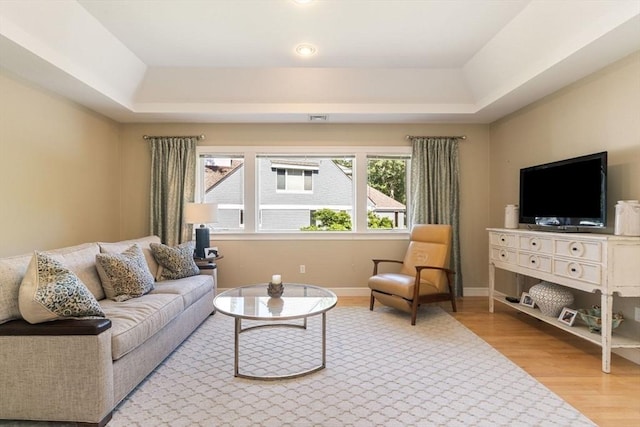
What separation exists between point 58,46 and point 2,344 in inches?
94.2

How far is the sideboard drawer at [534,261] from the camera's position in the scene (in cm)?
299

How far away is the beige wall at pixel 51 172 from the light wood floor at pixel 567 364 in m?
3.91

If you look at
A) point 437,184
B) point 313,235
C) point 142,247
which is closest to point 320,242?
point 313,235

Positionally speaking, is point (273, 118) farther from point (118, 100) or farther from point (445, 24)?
point (445, 24)

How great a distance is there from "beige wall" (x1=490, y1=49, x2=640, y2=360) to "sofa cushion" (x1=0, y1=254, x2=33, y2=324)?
14.3ft

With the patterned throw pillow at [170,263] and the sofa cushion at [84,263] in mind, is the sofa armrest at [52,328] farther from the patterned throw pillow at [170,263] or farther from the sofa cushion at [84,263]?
the patterned throw pillow at [170,263]

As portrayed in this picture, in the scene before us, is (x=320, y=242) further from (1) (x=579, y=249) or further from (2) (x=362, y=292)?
Result: (1) (x=579, y=249)

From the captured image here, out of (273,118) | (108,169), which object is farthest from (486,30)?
(108,169)

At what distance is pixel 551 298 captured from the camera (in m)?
3.04

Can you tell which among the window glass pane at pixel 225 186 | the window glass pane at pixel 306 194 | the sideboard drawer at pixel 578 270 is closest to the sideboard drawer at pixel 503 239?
the sideboard drawer at pixel 578 270

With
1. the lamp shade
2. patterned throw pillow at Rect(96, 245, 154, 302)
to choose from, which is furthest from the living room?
patterned throw pillow at Rect(96, 245, 154, 302)

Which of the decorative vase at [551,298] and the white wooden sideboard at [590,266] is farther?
the decorative vase at [551,298]

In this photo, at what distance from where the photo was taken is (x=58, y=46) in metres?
2.73

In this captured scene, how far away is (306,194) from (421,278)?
6.68ft
